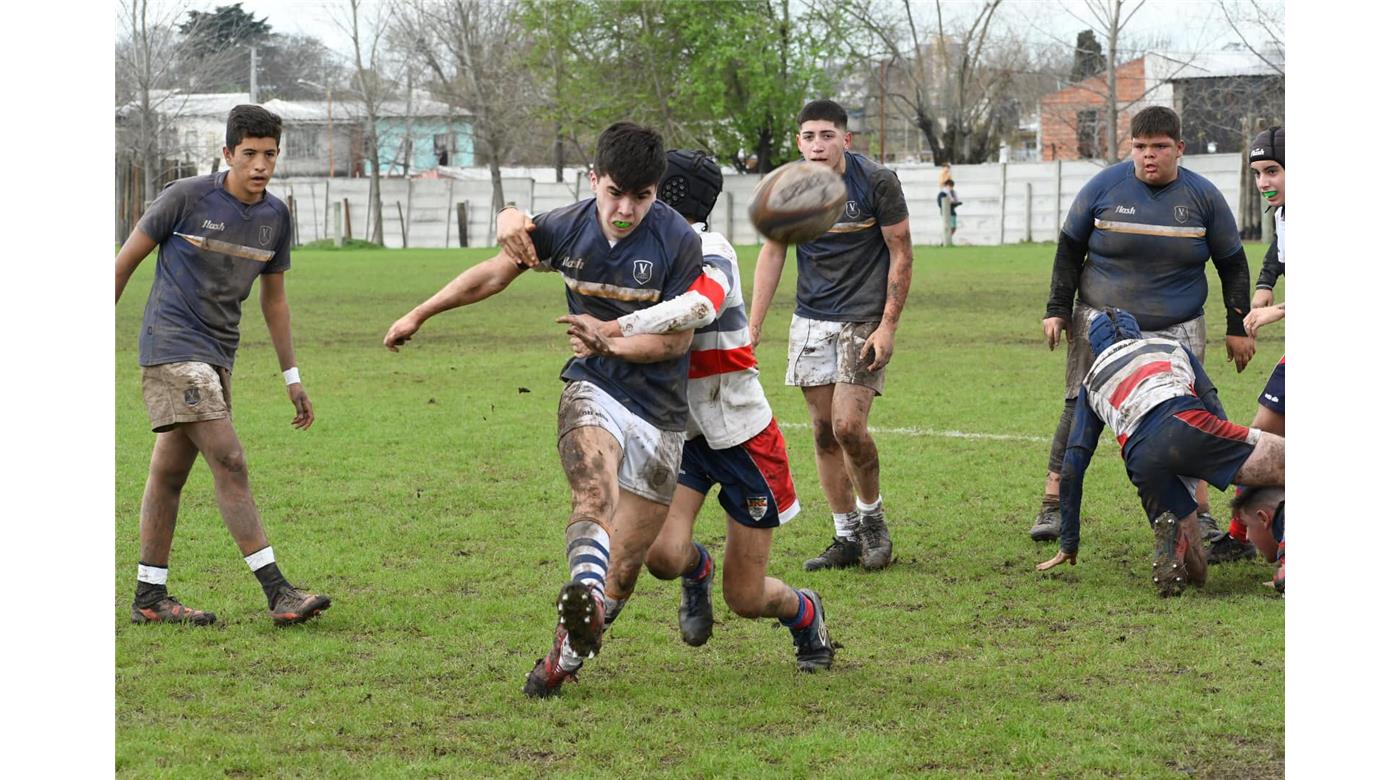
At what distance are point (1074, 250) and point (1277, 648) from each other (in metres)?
2.61

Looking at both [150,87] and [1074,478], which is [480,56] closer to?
[150,87]

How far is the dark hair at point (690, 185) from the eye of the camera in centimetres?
578

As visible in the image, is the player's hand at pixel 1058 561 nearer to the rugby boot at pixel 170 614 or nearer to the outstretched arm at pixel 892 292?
the outstretched arm at pixel 892 292

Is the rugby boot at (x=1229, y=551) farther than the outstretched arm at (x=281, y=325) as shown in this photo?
Yes

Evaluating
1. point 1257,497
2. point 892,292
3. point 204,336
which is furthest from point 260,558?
point 1257,497

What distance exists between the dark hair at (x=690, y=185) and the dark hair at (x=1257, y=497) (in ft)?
9.45

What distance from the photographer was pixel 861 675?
224 inches

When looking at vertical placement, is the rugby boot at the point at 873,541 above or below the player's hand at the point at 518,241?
below

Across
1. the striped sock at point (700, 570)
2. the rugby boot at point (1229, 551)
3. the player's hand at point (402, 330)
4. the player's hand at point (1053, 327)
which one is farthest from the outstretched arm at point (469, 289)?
the rugby boot at point (1229, 551)

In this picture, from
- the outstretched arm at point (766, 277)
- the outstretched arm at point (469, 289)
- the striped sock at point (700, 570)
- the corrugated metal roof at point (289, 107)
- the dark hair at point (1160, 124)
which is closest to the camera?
the outstretched arm at point (469, 289)

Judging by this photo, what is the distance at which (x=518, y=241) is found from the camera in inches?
204

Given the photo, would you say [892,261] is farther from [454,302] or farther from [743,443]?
[454,302]

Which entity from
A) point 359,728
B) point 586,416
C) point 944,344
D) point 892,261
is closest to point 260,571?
point 359,728

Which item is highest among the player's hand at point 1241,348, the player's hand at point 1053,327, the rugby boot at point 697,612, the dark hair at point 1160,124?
the dark hair at point 1160,124
